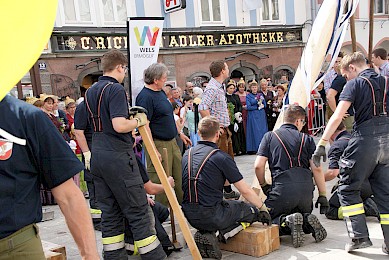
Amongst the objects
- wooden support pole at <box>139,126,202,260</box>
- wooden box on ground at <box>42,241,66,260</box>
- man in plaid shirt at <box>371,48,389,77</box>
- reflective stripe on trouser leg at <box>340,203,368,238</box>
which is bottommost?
reflective stripe on trouser leg at <box>340,203,368,238</box>

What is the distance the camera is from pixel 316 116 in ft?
43.1

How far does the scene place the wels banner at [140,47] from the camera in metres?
6.11

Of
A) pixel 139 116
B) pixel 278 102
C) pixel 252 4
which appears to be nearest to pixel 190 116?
pixel 278 102

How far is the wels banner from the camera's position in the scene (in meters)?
6.11

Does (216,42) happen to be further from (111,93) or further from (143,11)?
(111,93)

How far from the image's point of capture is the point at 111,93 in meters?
4.03

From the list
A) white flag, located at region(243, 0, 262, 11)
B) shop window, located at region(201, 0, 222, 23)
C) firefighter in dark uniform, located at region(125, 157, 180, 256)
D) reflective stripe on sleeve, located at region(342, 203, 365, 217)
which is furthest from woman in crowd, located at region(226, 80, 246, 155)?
white flag, located at region(243, 0, 262, 11)

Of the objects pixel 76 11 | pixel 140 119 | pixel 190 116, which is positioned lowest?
pixel 190 116

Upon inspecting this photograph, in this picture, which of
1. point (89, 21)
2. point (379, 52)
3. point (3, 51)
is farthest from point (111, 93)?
point (89, 21)

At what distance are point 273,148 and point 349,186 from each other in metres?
0.85

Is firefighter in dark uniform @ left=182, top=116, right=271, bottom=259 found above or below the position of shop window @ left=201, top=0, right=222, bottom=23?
below

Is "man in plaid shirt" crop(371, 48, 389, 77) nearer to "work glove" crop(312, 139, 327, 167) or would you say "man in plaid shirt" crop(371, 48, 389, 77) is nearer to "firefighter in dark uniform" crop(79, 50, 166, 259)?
"work glove" crop(312, 139, 327, 167)

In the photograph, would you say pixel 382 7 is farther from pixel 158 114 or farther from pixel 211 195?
pixel 211 195

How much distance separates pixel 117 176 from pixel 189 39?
43.3ft
